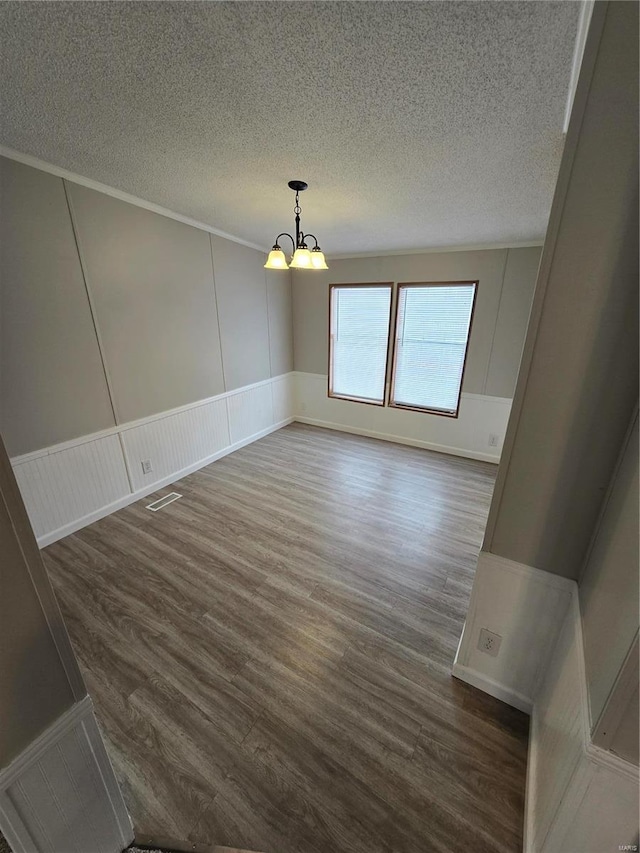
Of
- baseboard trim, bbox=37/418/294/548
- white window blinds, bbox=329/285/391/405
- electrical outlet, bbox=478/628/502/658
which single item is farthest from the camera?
white window blinds, bbox=329/285/391/405

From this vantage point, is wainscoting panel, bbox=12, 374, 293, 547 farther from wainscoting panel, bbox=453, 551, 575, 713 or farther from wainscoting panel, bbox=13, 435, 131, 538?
wainscoting panel, bbox=453, 551, 575, 713

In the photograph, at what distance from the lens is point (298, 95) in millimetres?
1299

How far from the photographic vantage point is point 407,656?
167 cm

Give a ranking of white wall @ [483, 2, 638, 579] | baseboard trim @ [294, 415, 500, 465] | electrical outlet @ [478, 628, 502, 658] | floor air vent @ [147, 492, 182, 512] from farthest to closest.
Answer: baseboard trim @ [294, 415, 500, 465]
floor air vent @ [147, 492, 182, 512]
electrical outlet @ [478, 628, 502, 658]
white wall @ [483, 2, 638, 579]

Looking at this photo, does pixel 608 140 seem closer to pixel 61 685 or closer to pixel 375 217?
pixel 61 685

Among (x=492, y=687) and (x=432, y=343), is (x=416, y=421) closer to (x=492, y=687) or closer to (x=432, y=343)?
(x=432, y=343)

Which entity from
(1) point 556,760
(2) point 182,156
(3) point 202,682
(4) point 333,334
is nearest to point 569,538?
(1) point 556,760

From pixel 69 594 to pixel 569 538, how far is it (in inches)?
110

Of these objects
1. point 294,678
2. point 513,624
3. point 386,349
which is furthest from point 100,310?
point 513,624

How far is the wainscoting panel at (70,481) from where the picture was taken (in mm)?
2316

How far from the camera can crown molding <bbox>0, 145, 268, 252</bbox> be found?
1.92 meters

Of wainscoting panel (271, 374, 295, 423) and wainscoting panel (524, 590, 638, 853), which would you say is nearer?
wainscoting panel (524, 590, 638, 853)

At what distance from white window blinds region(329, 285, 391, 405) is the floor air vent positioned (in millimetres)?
2736

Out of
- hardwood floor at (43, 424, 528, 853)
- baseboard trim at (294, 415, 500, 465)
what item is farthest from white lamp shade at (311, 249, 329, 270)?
baseboard trim at (294, 415, 500, 465)
